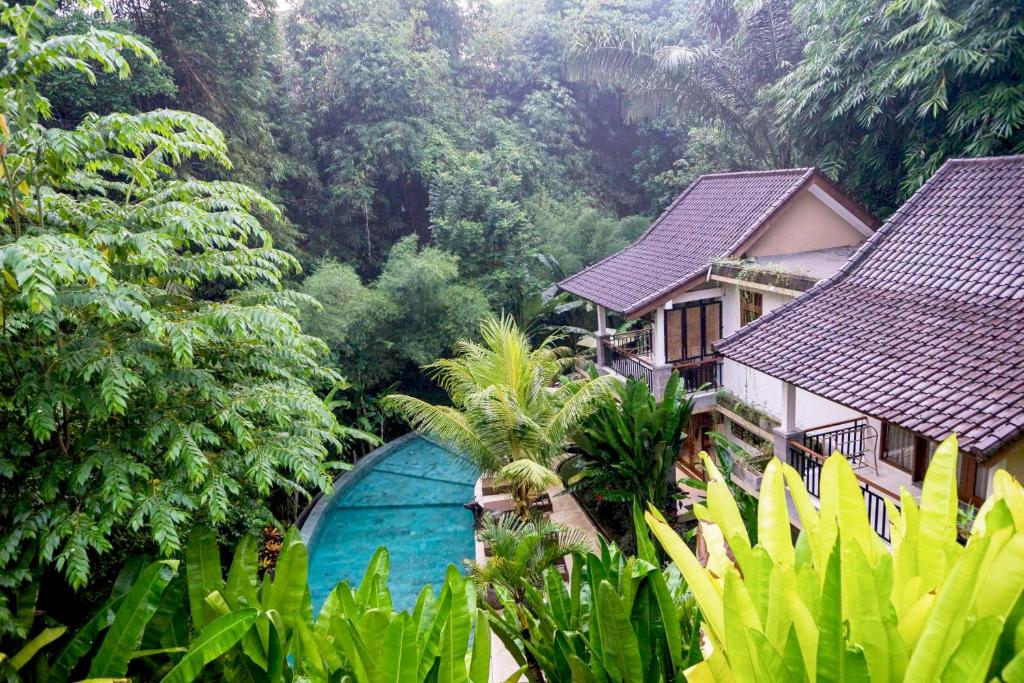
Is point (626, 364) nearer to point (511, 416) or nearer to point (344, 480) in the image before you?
point (511, 416)

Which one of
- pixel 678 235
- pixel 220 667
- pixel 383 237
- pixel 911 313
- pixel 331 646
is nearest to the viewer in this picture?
pixel 331 646

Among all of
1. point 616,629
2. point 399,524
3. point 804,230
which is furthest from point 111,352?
point 804,230

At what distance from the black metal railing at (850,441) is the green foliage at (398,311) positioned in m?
8.05

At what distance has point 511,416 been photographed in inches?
323

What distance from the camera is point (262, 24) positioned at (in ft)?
46.0

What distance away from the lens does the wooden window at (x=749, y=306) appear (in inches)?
409

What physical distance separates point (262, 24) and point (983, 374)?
46.9 ft

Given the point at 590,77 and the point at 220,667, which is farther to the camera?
the point at 590,77

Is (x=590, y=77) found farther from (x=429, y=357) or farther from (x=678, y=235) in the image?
(x=429, y=357)

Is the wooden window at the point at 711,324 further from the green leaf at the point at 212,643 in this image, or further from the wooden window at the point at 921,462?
the green leaf at the point at 212,643

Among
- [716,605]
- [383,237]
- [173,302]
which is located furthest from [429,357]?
[716,605]

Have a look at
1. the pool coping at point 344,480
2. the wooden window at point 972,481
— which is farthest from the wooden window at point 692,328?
the pool coping at point 344,480

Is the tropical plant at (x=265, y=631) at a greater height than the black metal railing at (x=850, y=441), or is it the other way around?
the tropical plant at (x=265, y=631)

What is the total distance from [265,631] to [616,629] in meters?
1.98
